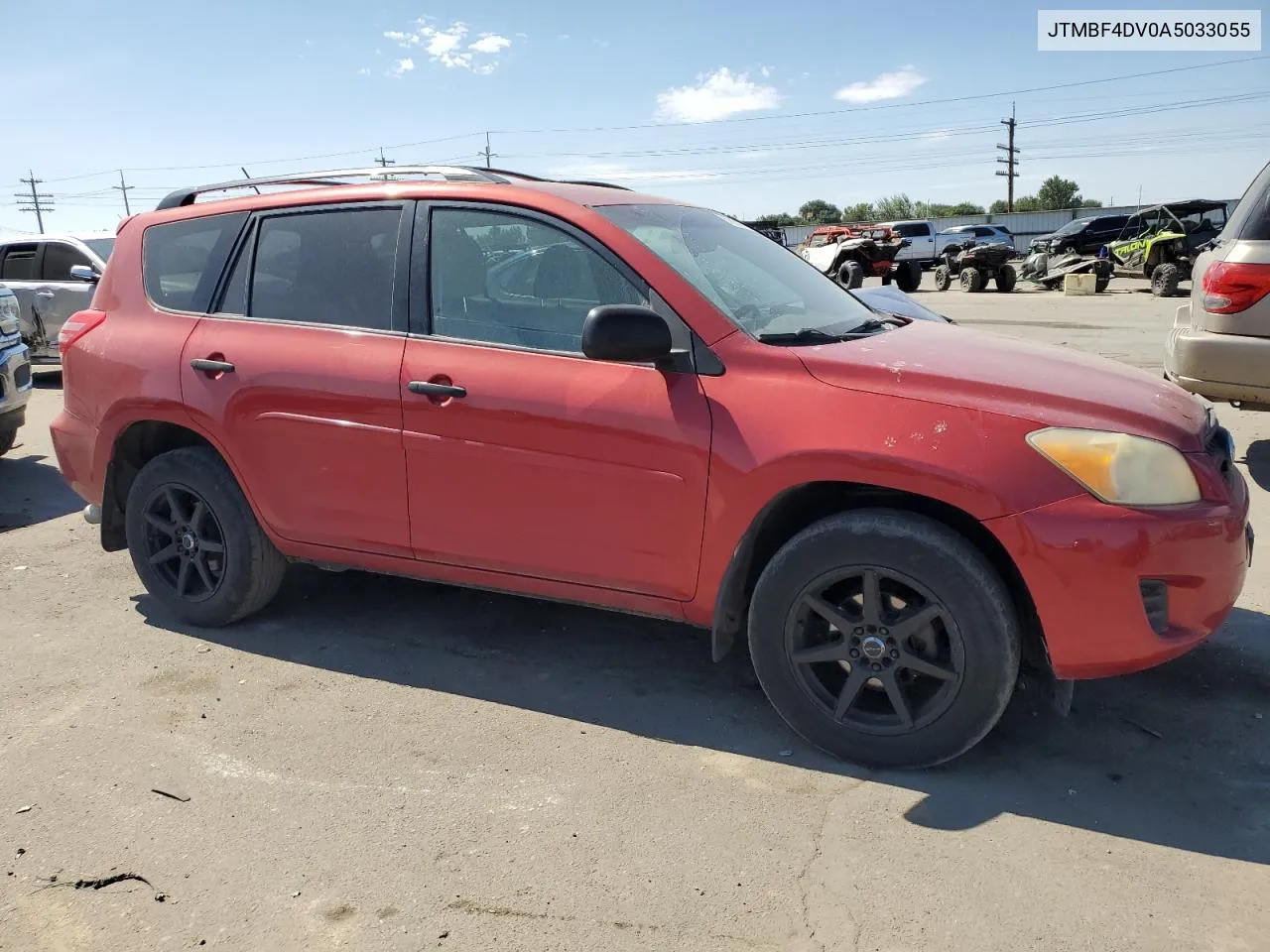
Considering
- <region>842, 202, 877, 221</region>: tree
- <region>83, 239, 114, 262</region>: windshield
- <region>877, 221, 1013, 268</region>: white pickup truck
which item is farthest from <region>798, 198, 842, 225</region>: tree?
<region>83, 239, 114, 262</region>: windshield

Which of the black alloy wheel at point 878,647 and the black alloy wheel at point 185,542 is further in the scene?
the black alloy wheel at point 185,542

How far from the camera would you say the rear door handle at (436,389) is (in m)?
3.36

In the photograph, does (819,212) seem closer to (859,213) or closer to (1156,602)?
(859,213)

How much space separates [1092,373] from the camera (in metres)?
3.17

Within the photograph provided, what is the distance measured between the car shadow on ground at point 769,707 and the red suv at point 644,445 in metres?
0.21

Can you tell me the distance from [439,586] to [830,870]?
259 cm

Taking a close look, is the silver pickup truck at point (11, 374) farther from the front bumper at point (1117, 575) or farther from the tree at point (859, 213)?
the tree at point (859, 213)

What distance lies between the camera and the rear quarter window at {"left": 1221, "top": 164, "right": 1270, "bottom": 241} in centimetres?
562

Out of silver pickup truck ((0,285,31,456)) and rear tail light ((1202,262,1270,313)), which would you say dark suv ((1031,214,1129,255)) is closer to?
rear tail light ((1202,262,1270,313))

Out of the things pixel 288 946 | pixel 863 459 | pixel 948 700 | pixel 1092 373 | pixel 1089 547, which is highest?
pixel 1092 373

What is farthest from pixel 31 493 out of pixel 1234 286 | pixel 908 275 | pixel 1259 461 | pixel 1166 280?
pixel 908 275

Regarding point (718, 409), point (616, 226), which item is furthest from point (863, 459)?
point (616, 226)

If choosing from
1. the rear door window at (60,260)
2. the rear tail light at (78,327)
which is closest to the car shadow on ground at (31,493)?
the rear tail light at (78,327)

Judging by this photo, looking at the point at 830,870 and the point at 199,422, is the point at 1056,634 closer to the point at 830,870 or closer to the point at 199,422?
the point at 830,870
